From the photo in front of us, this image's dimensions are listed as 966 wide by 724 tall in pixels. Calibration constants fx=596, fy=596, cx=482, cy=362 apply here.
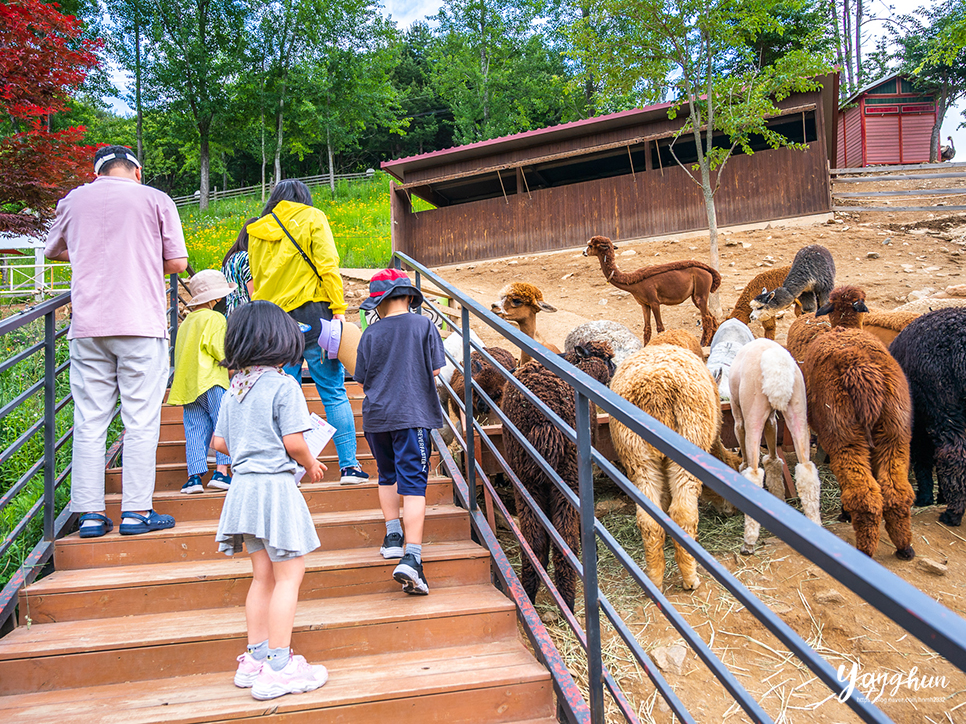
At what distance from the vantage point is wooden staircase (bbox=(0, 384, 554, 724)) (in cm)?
212

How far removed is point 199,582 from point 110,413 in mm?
1033

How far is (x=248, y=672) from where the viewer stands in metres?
2.20

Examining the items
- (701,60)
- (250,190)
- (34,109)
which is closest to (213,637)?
(34,109)

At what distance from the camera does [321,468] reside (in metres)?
2.36

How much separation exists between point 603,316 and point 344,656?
946cm

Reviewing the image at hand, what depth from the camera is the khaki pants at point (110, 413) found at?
2.96 metres

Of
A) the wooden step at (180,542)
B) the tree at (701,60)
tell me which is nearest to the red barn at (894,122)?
the tree at (701,60)

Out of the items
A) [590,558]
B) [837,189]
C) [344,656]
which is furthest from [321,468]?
[837,189]

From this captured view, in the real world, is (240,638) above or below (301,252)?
below

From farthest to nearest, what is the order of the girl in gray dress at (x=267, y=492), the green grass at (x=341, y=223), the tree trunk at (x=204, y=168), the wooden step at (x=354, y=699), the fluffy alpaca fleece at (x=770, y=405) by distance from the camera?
the tree trunk at (x=204, y=168)
the green grass at (x=341, y=223)
the fluffy alpaca fleece at (x=770, y=405)
the girl in gray dress at (x=267, y=492)
the wooden step at (x=354, y=699)

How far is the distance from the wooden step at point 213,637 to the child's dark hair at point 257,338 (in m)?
1.09

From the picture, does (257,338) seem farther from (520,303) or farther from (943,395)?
(520,303)

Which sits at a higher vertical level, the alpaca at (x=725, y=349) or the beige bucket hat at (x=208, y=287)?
the beige bucket hat at (x=208, y=287)

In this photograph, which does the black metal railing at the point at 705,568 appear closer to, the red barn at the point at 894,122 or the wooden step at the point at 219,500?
Result: the wooden step at the point at 219,500
